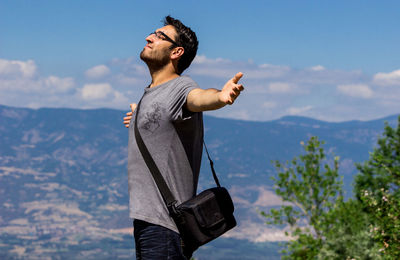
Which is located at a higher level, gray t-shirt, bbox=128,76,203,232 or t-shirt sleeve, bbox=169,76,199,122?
t-shirt sleeve, bbox=169,76,199,122

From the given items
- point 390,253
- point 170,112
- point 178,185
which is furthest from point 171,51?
point 390,253

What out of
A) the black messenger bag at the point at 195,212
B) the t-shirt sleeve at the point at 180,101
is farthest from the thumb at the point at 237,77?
the black messenger bag at the point at 195,212

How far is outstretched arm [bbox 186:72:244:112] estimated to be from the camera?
3664 millimetres

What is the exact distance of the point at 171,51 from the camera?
15.1 ft

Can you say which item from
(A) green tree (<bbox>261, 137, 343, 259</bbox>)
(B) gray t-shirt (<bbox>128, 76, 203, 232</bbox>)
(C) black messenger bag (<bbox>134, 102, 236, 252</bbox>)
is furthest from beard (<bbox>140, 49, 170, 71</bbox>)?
(A) green tree (<bbox>261, 137, 343, 259</bbox>)

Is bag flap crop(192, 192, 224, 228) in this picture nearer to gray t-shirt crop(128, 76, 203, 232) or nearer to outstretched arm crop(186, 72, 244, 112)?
gray t-shirt crop(128, 76, 203, 232)

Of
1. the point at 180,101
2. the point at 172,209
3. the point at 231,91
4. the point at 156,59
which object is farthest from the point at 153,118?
the point at 231,91

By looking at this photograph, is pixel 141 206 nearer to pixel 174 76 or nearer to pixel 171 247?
pixel 171 247

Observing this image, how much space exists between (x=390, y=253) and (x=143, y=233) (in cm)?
1465

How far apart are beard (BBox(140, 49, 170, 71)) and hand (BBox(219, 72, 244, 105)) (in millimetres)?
1028

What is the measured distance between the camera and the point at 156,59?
4594 millimetres

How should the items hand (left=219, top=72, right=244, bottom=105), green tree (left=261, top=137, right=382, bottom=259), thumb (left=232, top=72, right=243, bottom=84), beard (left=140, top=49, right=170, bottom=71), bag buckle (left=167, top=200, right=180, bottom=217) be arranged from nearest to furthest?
1. hand (left=219, top=72, right=244, bottom=105)
2. thumb (left=232, top=72, right=243, bottom=84)
3. bag buckle (left=167, top=200, right=180, bottom=217)
4. beard (left=140, top=49, right=170, bottom=71)
5. green tree (left=261, top=137, right=382, bottom=259)

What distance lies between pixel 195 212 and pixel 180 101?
0.89 metres

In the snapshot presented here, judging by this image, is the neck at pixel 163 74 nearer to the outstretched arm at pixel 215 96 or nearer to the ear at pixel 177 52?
the ear at pixel 177 52
